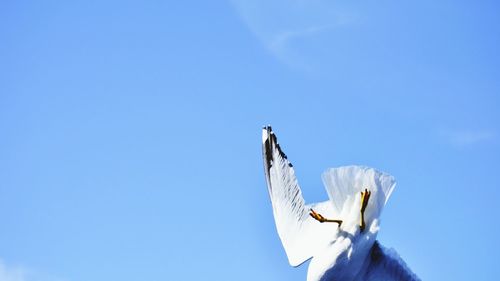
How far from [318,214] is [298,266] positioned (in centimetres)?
76

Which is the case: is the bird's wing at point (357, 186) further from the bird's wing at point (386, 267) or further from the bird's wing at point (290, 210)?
the bird's wing at point (386, 267)

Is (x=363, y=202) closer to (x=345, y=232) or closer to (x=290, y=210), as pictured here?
(x=345, y=232)

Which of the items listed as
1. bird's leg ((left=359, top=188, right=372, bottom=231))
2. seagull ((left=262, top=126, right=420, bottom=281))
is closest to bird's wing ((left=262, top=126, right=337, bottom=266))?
seagull ((left=262, top=126, right=420, bottom=281))

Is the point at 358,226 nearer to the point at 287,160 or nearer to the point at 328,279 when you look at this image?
the point at 328,279

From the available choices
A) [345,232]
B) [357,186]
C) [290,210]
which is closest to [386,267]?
[345,232]

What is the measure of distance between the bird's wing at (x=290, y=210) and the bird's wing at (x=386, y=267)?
639 millimetres

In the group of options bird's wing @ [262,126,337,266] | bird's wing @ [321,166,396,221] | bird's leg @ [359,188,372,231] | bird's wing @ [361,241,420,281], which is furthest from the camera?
bird's wing @ [262,126,337,266]

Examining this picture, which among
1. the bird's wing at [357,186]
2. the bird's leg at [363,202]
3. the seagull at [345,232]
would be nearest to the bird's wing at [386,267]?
the seagull at [345,232]

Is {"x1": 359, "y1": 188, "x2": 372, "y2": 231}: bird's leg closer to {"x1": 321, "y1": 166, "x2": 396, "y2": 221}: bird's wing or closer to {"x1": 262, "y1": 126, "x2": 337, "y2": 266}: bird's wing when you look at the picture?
{"x1": 321, "y1": 166, "x2": 396, "y2": 221}: bird's wing

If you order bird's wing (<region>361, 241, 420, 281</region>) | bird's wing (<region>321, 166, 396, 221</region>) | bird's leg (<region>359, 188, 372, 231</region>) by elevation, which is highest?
bird's wing (<region>321, 166, 396, 221</region>)

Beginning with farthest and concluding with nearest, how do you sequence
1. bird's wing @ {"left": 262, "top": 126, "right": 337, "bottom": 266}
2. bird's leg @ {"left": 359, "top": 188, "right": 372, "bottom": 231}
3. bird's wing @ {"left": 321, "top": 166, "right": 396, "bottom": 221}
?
1. bird's wing @ {"left": 262, "top": 126, "right": 337, "bottom": 266}
2. bird's wing @ {"left": 321, "top": 166, "right": 396, "bottom": 221}
3. bird's leg @ {"left": 359, "top": 188, "right": 372, "bottom": 231}

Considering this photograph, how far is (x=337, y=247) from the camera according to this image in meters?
10.5

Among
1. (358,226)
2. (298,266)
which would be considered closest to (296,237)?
(298,266)

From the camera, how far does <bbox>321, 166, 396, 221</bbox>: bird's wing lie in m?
10.5
